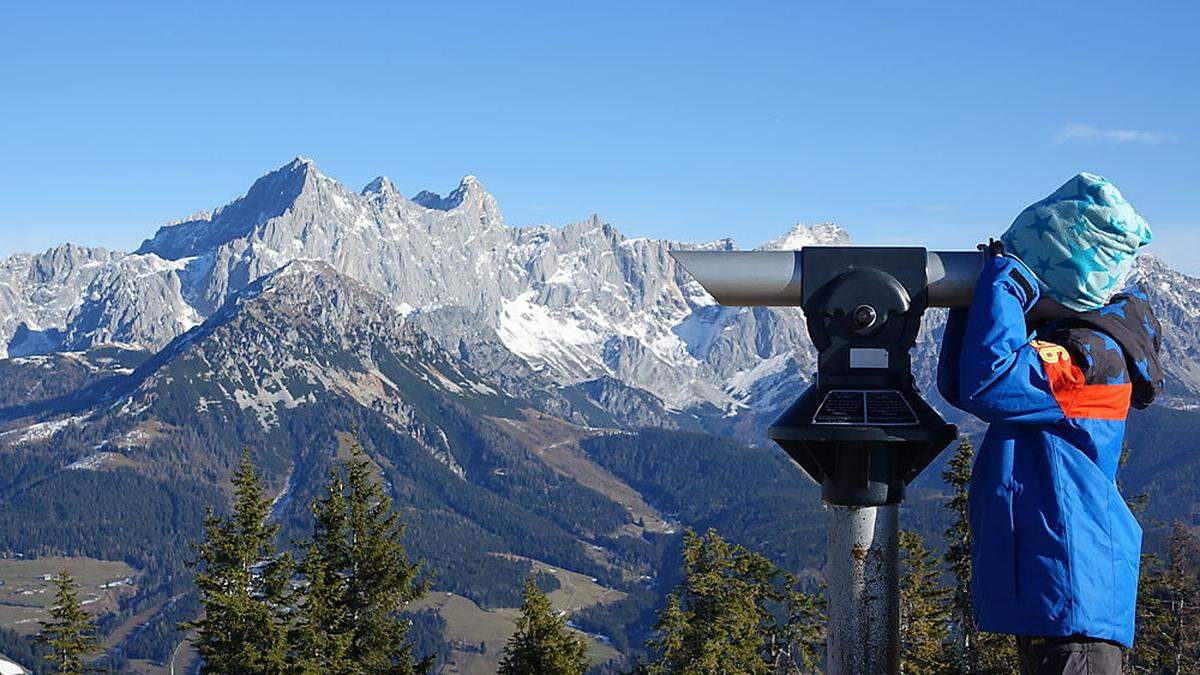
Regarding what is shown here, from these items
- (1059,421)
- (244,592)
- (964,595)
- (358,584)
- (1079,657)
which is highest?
(1059,421)

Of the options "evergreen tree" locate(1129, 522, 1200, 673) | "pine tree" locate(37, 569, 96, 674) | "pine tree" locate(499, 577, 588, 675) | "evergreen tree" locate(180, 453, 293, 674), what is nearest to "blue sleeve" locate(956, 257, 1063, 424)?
"pine tree" locate(499, 577, 588, 675)

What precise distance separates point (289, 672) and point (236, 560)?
4.17m

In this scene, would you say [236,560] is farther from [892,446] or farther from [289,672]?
[892,446]

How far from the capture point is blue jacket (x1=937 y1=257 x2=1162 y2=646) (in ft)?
13.6

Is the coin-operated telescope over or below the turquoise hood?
below

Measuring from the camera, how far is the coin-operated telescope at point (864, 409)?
4512 millimetres

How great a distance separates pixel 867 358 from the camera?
15.0ft

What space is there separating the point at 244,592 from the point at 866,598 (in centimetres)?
2307

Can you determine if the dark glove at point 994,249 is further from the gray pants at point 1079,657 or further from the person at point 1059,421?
the gray pants at point 1079,657

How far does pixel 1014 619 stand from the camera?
4277 millimetres

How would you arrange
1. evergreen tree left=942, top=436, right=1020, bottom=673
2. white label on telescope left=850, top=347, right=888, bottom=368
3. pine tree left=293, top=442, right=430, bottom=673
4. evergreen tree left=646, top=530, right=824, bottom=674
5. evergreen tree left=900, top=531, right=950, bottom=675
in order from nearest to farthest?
white label on telescope left=850, top=347, right=888, bottom=368
evergreen tree left=942, top=436, right=1020, bottom=673
pine tree left=293, top=442, right=430, bottom=673
evergreen tree left=900, top=531, right=950, bottom=675
evergreen tree left=646, top=530, right=824, bottom=674

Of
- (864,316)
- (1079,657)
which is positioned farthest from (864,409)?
(1079,657)

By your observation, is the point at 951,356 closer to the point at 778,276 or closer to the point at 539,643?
the point at 778,276

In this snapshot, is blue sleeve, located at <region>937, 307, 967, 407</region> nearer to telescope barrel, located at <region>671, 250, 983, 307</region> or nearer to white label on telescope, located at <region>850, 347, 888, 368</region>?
telescope barrel, located at <region>671, 250, 983, 307</region>
